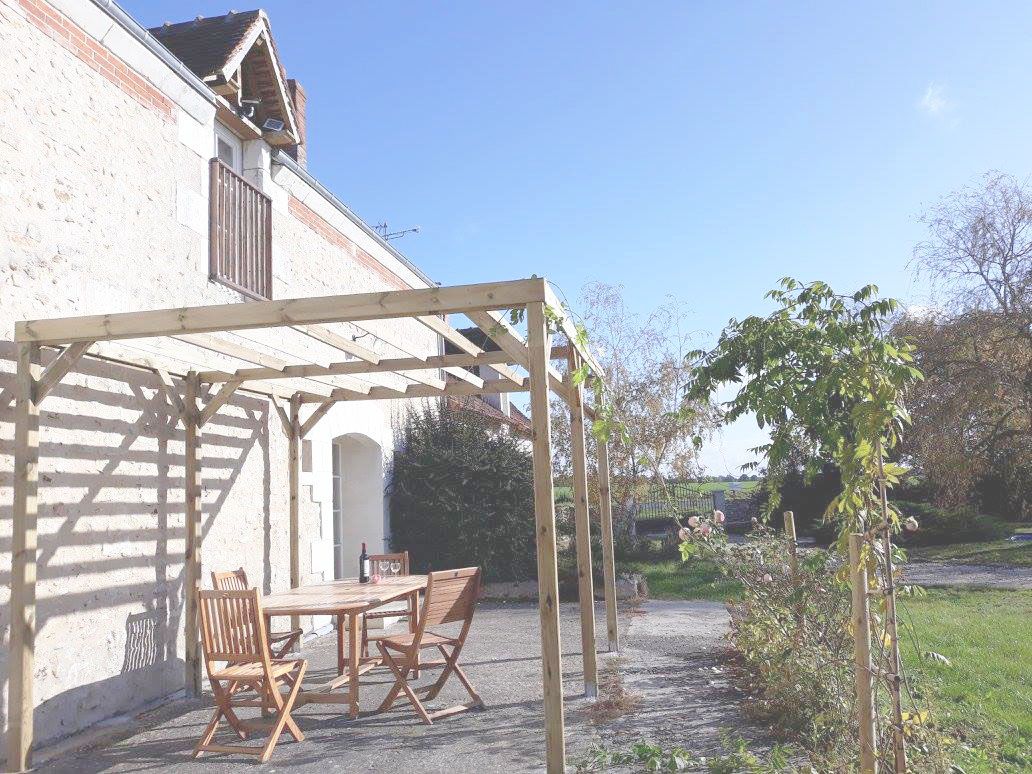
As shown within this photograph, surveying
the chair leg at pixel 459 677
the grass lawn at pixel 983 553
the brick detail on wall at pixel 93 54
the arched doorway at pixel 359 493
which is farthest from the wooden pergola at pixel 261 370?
the grass lawn at pixel 983 553

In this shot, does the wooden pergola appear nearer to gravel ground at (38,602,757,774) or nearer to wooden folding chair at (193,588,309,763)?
gravel ground at (38,602,757,774)

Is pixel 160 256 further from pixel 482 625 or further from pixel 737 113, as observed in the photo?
pixel 482 625

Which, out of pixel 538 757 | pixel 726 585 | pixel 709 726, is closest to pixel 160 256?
pixel 538 757

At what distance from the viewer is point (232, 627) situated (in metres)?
4.50

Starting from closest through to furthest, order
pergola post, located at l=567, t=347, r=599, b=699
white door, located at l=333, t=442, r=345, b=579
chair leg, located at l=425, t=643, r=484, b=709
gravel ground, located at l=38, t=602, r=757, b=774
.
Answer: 1. gravel ground, located at l=38, t=602, r=757, b=774
2. chair leg, located at l=425, t=643, r=484, b=709
3. pergola post, located at l=567, t=347, r=599, b=699
4. white door, located at l=333, t=442, r=345, b=579

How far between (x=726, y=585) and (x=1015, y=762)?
24.1ft

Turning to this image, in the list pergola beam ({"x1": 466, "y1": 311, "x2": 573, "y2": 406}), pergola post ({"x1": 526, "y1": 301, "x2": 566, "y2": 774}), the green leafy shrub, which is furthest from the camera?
the green leafy shrub

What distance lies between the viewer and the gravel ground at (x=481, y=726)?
13.8ft

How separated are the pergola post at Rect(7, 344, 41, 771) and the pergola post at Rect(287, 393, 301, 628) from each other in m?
3.13

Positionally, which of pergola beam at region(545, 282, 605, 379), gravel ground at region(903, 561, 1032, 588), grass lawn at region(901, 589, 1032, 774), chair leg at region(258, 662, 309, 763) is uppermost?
pergola beam at region(545, 282, 605, 379)

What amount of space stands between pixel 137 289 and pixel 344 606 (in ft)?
8.33

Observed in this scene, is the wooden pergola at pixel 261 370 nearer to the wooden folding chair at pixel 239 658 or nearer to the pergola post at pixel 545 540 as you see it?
the pergola post at pixel 545 540

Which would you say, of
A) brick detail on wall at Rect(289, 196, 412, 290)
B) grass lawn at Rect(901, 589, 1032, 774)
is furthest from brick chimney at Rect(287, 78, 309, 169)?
grass lawn at Rect(901, 589, 1032, 774)

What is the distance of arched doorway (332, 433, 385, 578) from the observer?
32.4 feet
